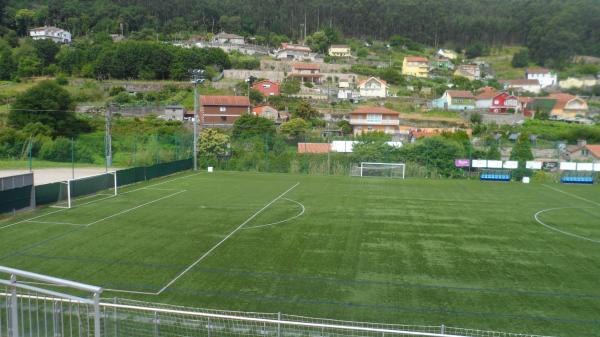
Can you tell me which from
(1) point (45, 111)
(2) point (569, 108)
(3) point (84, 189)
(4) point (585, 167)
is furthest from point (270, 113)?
(2) point (569, 108)

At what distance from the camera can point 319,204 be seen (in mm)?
21797

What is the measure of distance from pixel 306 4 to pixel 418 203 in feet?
535

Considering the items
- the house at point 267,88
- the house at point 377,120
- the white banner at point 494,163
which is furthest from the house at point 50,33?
the white banner at point 494,163

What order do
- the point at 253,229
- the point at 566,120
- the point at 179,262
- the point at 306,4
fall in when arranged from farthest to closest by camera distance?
the point at 306,4
the point at 566,120
the point at 253,229
the point at 179,262

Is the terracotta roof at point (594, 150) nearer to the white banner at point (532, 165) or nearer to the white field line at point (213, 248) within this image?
the white banner at point (532, 165)

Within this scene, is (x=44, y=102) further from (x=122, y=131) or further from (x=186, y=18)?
(x=186, y=18)

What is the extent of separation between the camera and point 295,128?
58.9 metres

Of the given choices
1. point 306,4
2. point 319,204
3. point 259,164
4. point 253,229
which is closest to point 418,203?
point 319,204

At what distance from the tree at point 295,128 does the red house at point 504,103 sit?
42.5m

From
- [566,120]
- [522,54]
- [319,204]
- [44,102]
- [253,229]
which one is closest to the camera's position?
[253,229]

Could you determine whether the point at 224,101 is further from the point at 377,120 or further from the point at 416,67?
the point at 416,67

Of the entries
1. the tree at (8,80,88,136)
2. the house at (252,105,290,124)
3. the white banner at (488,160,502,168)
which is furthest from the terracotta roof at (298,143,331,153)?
the house at (252,105,290,124)

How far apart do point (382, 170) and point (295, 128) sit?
25532 mm

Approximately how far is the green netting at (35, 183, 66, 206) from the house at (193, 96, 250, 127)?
44748 millimetres
